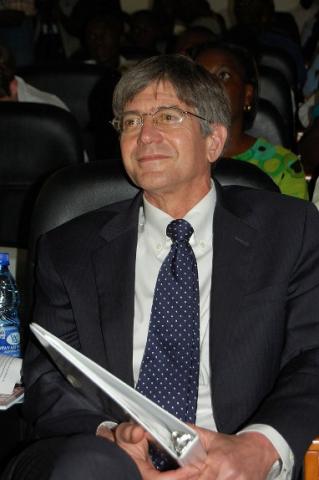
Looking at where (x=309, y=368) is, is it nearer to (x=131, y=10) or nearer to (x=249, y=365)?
(x=249, y=365)

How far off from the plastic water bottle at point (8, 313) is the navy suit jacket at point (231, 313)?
5.5 inches

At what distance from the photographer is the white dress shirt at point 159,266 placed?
6.50 feet

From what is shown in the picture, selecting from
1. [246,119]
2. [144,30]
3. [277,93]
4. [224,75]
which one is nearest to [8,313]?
[246,119]

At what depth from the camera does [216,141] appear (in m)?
2.10

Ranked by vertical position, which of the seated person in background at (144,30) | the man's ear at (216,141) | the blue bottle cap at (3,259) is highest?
the man's ear at (216,141)

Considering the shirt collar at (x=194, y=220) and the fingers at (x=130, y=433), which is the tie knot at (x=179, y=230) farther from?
the fingers at (x=130, y=433)

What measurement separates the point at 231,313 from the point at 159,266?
20cm

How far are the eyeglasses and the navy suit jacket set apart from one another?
20 cm

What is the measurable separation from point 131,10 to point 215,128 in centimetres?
800

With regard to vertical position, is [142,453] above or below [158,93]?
below

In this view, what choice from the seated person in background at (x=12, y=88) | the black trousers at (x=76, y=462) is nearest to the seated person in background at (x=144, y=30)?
the seated person in background at (x=12, y=88)

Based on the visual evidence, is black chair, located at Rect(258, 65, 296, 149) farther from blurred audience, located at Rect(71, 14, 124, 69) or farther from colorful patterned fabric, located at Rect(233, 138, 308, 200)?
blurred audience, located at Rect(71, 14, 124, 69)

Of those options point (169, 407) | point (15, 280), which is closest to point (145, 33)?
point (15, 280)

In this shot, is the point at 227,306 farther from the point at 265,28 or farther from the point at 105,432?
the point at 265,28
